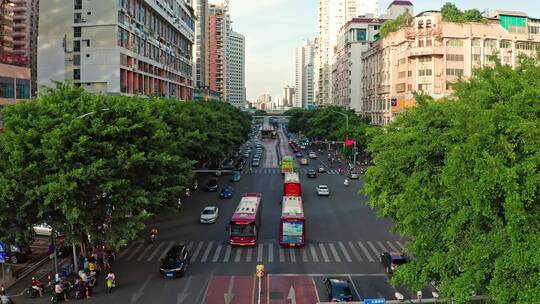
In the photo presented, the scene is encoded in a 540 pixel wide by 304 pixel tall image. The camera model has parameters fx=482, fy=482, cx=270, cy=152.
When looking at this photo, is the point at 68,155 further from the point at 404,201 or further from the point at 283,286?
the point at 404,201

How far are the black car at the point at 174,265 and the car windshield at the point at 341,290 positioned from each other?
10.3m

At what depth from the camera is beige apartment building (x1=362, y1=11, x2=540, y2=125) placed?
8912 cm

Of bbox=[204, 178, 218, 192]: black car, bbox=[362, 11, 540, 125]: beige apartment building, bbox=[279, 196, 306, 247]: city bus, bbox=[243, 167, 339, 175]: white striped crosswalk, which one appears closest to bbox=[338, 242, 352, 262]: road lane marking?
bbox=[279, 196, 306, 247]: city bus

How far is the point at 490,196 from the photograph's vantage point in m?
17.2

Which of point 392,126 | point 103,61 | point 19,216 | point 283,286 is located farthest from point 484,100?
point 103,61

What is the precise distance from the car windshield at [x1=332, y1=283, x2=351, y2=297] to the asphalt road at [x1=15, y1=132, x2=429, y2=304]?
4.22 feet

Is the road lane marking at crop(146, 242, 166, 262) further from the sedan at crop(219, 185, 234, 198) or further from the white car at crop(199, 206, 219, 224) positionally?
the sedan at crop(219, 185, 234, 198)

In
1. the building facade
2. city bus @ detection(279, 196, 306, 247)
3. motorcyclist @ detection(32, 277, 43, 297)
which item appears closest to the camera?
motorcyclist @ detection(32, 277, 43, 297)

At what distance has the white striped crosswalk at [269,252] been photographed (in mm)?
35094

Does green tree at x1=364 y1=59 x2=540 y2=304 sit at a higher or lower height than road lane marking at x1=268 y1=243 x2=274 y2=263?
higher

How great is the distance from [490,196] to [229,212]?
1455 inches

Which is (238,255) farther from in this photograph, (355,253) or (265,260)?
(355,253)

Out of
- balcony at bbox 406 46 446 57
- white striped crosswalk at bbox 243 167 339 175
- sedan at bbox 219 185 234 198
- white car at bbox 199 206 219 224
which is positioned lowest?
white car at bbox 199 206 219 224

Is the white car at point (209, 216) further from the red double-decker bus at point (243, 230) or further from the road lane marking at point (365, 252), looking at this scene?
the road lane marking at point (365, 252)
